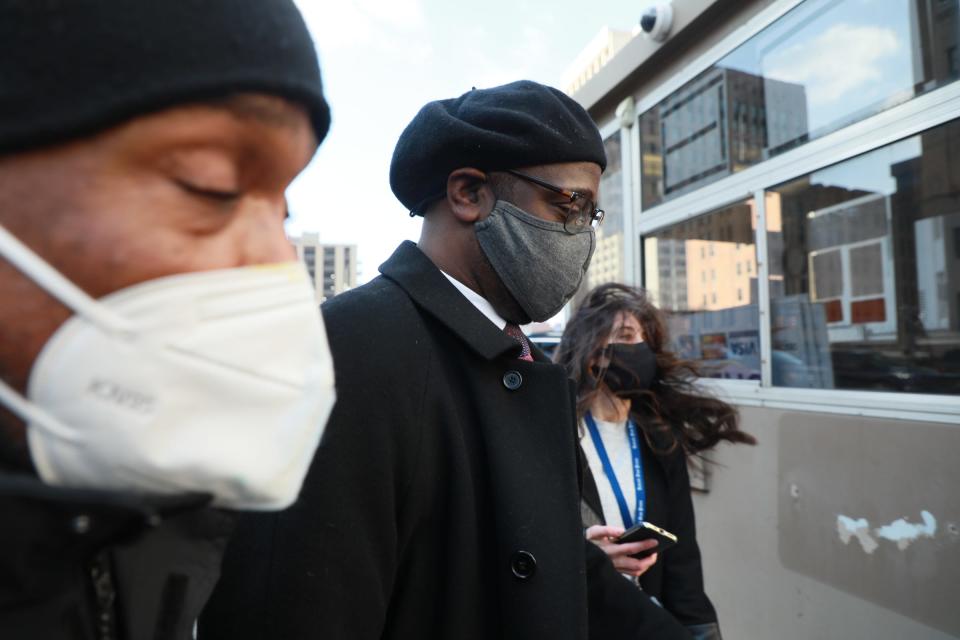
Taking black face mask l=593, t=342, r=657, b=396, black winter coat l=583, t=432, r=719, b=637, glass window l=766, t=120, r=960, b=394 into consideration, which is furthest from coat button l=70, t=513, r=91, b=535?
glass window l=766, t=120, r=960, b=394

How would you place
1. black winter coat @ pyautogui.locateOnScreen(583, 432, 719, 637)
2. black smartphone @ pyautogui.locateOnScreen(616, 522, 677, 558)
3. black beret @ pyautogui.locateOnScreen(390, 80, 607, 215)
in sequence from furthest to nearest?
black winter coat @ pyautogui.locateOnScreen(583, 432, 719, 637) < black smartphone @ pyautogui.locateOnScreen(616, 522, 677, 558) < black beret @ pyautogui.locateOnScreen(390, 80, 607, 215)

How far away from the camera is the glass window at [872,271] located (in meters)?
2.91

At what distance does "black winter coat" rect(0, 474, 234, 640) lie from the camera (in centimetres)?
58

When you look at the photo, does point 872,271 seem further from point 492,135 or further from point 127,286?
point 127,286

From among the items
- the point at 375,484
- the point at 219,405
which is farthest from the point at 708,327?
the point at 219,405

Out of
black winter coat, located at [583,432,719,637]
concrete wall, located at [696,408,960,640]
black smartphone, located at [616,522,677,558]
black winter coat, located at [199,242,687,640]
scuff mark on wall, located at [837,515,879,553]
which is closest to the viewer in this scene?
black winter coat, located at [199,242,687,640]

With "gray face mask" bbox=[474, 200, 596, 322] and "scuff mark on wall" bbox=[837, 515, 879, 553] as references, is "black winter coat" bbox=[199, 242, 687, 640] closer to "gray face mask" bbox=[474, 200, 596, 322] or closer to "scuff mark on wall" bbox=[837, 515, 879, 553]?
"gray face mask" bbox=[474, 200, 596, 322]

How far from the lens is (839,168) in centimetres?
337

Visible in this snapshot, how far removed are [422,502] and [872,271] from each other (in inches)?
117

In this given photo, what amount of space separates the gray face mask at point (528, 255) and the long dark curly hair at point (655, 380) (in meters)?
1.21

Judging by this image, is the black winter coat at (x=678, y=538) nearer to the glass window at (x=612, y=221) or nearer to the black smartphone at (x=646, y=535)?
the black smartphone at (x=646, y=535)

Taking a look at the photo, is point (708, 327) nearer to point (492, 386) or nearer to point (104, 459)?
point (492, 386)

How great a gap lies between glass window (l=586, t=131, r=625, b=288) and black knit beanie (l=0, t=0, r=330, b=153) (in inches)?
185

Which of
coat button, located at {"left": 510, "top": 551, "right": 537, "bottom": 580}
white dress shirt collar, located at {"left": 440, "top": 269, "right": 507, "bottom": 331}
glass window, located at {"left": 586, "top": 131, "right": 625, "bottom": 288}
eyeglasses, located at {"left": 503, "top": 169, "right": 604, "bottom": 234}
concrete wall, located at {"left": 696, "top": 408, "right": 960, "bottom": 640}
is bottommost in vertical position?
concrete wall, located at {"left": 696, "top": 408, "right": 960, "bottom": 640}
